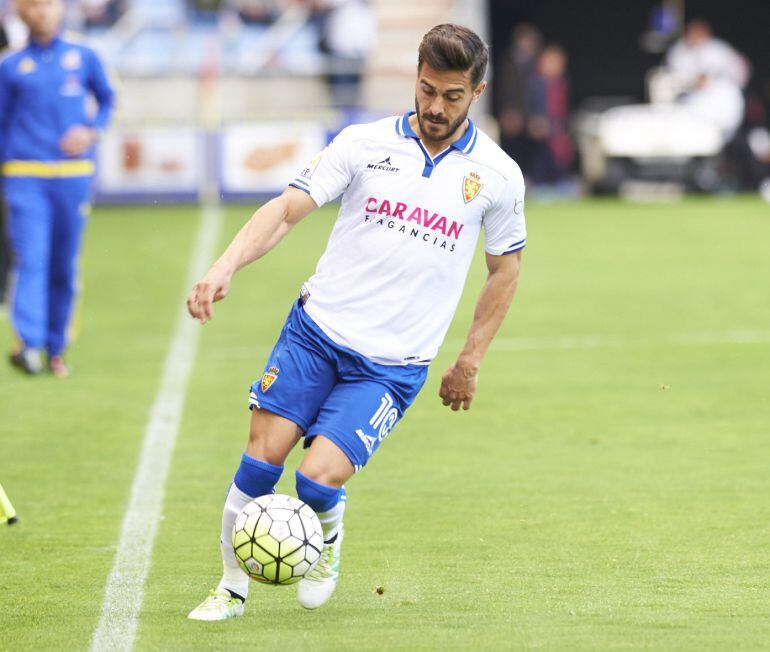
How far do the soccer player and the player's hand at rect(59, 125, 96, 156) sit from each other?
564 centimetres

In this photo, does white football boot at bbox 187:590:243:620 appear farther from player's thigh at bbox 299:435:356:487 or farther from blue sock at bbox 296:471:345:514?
player's thigh at bbox 299:435:356:487

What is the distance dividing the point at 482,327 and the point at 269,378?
830 mm

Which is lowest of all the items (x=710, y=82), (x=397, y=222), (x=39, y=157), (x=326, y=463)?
(x=710, y=82)

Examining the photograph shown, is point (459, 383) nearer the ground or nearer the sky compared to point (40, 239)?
nearer the sky

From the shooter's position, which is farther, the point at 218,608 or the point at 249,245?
the point at 218,608

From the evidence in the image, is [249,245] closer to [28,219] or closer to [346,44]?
[28,219]

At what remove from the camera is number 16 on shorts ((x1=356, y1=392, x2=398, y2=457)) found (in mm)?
5609

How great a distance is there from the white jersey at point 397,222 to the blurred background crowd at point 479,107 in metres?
17.7

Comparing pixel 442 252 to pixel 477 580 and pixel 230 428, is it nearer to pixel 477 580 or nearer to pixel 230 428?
pixel 477 580

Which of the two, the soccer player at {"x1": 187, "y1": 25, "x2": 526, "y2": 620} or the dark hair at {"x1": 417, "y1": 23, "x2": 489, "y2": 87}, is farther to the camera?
the soccer player at {"x1": 187, "y1": 25, "x2": 526, "y2": 620}

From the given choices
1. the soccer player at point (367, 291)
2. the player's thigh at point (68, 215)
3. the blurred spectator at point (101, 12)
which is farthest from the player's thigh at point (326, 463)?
the blurred spectator at point (101, 12)

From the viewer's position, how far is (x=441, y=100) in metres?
5.51

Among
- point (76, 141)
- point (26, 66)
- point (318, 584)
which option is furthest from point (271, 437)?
point (26, 66)

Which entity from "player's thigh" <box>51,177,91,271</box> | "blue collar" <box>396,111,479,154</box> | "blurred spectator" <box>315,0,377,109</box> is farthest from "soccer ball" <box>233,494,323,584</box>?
"blurred spectator" <box>315,0,377,109</box>
